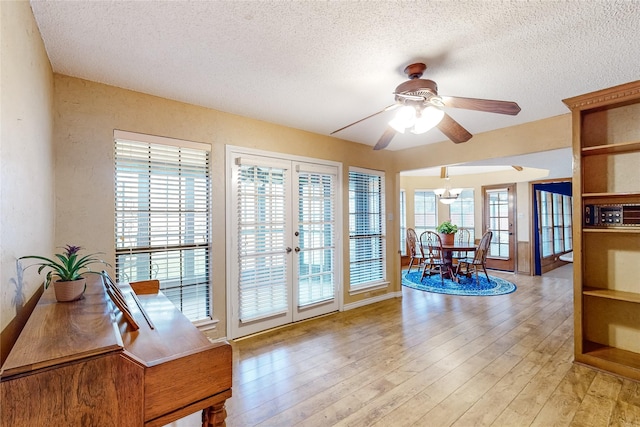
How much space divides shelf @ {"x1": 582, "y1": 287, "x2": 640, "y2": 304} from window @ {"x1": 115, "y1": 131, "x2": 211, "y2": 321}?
11.4 ft

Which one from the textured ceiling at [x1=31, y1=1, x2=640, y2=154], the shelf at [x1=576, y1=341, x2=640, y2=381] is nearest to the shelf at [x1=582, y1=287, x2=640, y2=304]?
the shelf at [x1=576, y1=341, x2=640, y2=381]

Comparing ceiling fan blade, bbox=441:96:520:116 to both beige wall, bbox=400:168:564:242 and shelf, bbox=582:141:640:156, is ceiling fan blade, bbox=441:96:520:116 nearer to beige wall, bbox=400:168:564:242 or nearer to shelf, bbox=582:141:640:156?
shelf, bbox=582:141:640:156

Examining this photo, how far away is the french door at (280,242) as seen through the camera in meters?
3.12

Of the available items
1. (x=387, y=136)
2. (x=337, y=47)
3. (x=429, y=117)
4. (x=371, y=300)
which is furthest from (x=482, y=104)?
(x=371, y=300)

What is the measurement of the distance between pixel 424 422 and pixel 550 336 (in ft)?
7.36

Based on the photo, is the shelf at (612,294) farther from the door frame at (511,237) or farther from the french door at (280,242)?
the door frame at (511,237)

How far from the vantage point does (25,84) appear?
142cm

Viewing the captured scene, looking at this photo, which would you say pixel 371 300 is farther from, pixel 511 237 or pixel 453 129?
pixel 511 237

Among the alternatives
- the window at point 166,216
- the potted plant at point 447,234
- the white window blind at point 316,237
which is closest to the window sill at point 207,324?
the window at point 166,216

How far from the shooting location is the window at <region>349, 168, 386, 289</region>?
13.7 feet

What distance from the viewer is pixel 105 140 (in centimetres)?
239

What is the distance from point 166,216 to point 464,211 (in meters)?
7.13

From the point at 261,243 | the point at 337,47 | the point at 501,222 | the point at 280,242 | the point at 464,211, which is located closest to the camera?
the point at 337,47

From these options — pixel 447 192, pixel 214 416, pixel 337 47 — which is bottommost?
pixel 214 416
